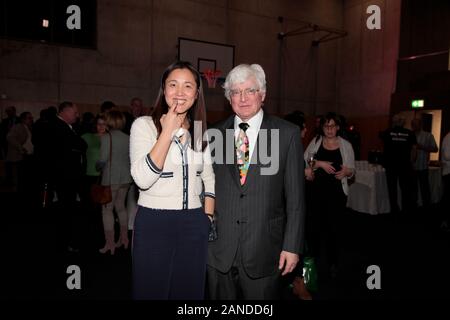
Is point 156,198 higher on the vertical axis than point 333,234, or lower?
higher

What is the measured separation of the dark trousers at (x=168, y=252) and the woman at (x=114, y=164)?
2.54 meters

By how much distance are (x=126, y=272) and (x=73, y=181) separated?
128cm

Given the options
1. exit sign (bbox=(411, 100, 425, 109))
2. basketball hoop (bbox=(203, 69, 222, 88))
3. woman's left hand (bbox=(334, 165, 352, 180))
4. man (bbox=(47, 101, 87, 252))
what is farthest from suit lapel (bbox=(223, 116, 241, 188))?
exit sign (bbox=(411, 100, 425, 109))

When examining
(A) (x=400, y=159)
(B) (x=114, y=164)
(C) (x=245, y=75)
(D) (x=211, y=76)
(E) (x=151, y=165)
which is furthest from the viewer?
(D) (x=211, y=76)

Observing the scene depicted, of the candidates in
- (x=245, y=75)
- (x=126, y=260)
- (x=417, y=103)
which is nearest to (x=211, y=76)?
(x=417, y=103)

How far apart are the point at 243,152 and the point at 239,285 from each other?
700 mm

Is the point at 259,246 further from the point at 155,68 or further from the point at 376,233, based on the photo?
the point at 155,68

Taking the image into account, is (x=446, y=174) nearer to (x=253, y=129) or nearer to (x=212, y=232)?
(x=253, y=129)

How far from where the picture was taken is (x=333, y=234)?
11.7ft

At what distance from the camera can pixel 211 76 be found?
34.9ft

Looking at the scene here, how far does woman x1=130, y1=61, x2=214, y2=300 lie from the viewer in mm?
1605

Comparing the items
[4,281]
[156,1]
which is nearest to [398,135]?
[4,281]

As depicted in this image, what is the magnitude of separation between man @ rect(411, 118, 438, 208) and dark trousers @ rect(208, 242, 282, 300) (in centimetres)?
549

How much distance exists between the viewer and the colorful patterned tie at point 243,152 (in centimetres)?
174
